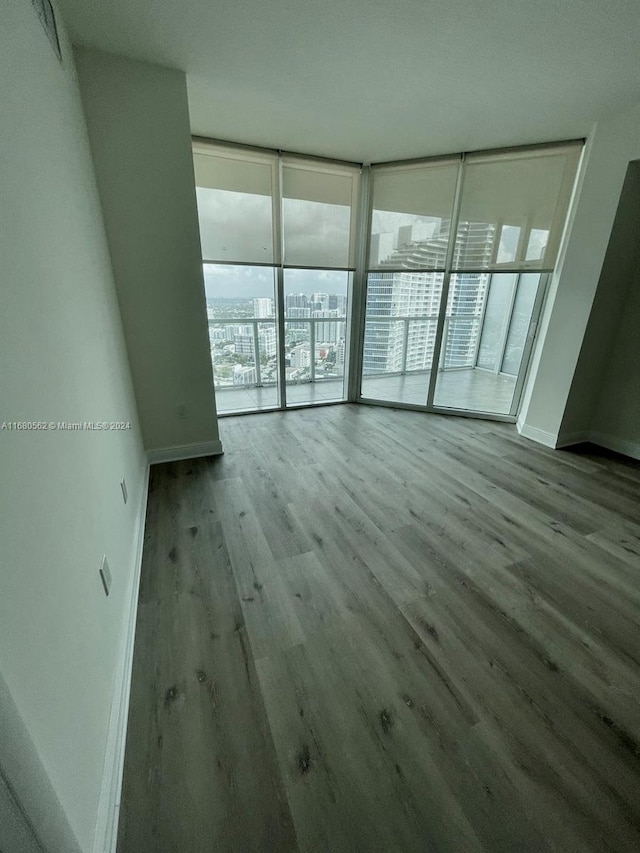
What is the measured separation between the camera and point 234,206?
10.3 ft

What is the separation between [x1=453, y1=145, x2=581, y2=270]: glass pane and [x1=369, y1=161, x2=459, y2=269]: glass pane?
18cm

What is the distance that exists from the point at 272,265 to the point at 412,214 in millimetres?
1549

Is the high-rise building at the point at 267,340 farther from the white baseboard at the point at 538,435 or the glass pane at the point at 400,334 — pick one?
the white baseboard at the point at 538,435

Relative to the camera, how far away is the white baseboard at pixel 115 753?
83 cm

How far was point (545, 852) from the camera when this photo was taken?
86 centimetres

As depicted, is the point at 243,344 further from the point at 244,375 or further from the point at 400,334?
the point at 400,334

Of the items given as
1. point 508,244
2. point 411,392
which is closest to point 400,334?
point 411,392

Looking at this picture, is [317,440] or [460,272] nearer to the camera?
[317,440]

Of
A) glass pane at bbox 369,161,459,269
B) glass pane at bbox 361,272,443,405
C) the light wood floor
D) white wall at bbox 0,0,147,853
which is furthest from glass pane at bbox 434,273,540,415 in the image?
white wall at bbox 0,0,147,853

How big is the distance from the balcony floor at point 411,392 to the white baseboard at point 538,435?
0.49m

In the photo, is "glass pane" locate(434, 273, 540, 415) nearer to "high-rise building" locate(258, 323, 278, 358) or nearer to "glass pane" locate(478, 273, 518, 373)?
"glass pane" locate(478, 273, 518, 373)

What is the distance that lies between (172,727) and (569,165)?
4.57 meters

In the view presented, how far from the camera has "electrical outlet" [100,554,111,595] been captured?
1.16 meters

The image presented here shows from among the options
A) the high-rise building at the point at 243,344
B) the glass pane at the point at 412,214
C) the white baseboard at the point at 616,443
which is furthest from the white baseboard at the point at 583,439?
the high-rise building at the point at 243,344
